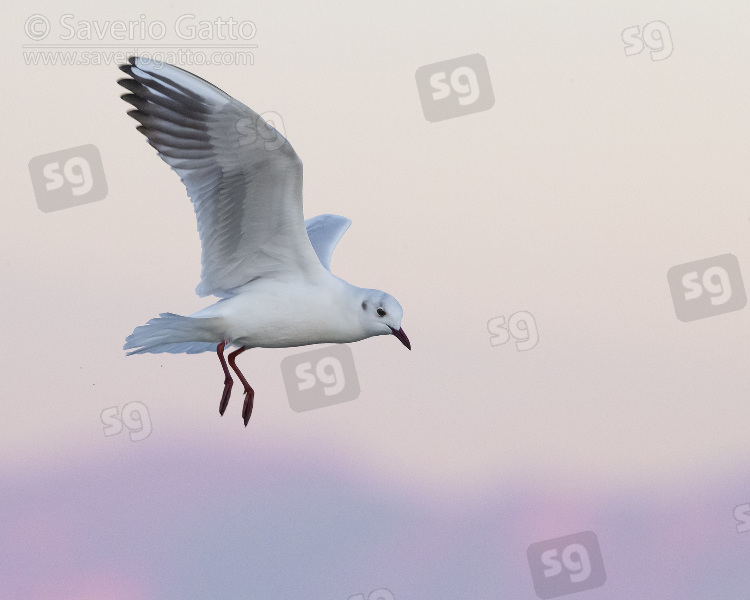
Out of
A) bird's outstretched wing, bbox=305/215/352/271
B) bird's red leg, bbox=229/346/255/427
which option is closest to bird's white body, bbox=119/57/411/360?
bird's red leg, bbox=229/346/255/427

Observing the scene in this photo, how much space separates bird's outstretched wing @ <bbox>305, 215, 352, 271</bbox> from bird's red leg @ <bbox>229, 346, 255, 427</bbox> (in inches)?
27.3

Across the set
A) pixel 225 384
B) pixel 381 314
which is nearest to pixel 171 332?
pixel 225 384

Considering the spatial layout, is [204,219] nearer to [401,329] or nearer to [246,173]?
[246,173]

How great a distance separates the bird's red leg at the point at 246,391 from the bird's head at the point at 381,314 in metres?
0.72

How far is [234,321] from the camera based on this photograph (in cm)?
613

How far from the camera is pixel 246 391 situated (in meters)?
6.43

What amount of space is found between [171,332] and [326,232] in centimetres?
145

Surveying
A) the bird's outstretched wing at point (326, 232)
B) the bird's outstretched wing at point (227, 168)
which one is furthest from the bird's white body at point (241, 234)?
the bird's outstretched wing at point (326, 232)

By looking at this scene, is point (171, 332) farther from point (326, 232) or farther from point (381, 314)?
point (326, 232)

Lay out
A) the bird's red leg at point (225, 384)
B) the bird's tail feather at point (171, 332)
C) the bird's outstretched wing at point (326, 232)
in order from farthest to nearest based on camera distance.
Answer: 1. the bird's outstretched wing at point (326, 232)
2. the bird's red leg at point (225, 384)
3. the bird's tail feather at point (171, 332)

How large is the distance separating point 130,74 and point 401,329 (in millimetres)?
1621

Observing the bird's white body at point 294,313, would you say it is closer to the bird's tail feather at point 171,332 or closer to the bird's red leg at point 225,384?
the bird's tail feather at point 171,332

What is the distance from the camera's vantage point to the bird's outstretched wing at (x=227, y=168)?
571 centimetres

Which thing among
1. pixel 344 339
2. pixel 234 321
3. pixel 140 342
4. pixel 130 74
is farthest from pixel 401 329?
pixel 130 74
